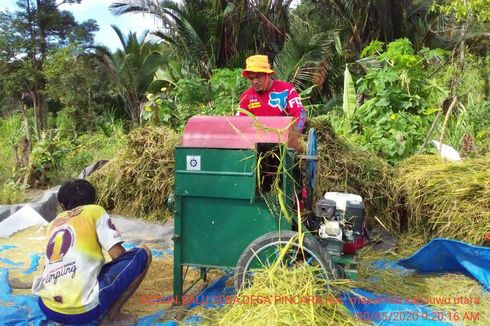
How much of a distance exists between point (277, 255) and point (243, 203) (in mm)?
395

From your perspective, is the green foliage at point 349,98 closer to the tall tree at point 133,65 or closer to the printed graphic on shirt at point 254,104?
the printed graphic on shirt at point 254,104

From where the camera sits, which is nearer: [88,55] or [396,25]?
[396,25]

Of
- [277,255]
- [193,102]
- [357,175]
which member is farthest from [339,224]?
[193,102]

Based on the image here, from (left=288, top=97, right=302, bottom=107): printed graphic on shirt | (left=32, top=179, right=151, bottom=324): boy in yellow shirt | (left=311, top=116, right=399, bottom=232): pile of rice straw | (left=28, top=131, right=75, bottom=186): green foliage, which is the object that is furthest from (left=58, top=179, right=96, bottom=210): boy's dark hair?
(left=28, top=131, right=75, bottom=186): green foliage

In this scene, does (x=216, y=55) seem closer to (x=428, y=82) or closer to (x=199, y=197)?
(x=428, y=82)

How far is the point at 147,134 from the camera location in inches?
241

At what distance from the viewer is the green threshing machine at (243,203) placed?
2850 millimetres

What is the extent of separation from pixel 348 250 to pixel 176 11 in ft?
37.6

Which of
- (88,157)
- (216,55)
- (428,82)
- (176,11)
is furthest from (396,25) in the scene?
(88,157)

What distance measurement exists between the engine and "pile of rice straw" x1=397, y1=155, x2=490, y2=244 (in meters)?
1.39

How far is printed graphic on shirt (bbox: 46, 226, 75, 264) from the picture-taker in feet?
8.73

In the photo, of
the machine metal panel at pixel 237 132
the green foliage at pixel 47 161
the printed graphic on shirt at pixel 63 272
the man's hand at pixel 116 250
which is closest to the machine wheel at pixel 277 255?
the machine metal panel at pixel 237 132

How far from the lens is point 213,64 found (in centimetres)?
1359

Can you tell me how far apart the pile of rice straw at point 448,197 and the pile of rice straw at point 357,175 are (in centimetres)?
20
